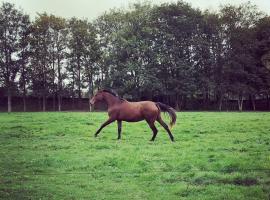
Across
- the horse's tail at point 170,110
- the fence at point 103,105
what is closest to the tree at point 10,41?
the fence at point 103,105

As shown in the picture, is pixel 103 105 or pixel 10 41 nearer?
pixel 10 41

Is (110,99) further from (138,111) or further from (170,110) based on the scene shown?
(170,110)

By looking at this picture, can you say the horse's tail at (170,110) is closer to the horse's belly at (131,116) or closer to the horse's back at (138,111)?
the horse's back at (138,111)

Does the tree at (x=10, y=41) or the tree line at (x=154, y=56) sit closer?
the tree at (x=10, y=41)

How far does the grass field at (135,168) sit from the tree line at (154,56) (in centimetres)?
4766

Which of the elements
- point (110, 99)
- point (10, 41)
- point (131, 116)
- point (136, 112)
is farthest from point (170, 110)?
point (10, 41)

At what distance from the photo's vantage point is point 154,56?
6669 centimetres

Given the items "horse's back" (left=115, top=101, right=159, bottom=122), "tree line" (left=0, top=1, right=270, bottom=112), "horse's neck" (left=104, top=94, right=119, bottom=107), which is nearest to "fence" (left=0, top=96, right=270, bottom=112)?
"tree line" (left=0, top=1, right=270, bottom=112)

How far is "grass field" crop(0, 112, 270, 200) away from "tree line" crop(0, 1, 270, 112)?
156 ft

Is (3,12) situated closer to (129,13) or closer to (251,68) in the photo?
(129,13)

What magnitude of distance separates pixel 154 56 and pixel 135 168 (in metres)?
56.2

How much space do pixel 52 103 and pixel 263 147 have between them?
59.7 m

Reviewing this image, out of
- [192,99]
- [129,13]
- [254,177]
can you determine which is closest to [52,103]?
[129,13]

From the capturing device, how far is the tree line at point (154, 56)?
215ft
